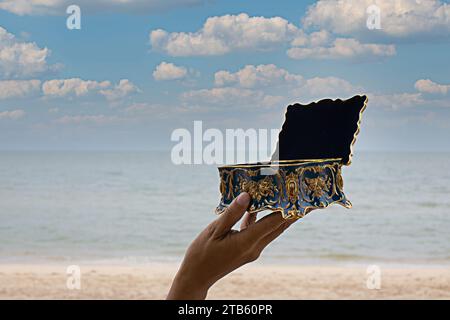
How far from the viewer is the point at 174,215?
11961mm

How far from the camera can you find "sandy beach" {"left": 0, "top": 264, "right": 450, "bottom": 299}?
554cm

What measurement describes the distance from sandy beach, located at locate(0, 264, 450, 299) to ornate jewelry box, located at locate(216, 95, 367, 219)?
4.16m

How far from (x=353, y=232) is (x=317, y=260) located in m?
2.55

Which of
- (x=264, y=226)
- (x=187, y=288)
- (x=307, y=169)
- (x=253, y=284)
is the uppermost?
(x=307, y=169)

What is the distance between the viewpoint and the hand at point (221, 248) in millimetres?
1175

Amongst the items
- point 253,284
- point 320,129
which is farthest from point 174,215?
point 320,129

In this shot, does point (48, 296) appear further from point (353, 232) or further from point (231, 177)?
point (353, 232)

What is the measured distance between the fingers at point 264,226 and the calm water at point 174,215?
683cm

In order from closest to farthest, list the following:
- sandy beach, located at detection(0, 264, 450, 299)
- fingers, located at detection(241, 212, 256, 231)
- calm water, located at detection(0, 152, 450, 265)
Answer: fingers, located at detection(241, 212, 256, 231) < sandy beach, located at detection(0, 264, 450, 299) < calm water, located at detection(0, 152, 450, 265)

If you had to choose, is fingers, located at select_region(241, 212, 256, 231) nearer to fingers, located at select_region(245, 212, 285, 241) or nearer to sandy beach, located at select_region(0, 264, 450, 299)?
fingers, located at select_region(245, 212, 285, 241)

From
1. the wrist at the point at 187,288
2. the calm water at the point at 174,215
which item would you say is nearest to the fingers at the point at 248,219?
the wrist at the point at 187,288

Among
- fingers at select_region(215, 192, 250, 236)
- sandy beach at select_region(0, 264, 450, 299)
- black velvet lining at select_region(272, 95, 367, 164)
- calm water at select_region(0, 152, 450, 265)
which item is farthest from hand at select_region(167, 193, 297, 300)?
calm water at select_region(0, 152, 450, 265)

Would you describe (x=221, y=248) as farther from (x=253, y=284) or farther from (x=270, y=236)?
(x=253, y=284)

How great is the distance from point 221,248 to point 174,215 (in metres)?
10.9
